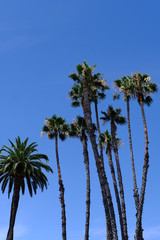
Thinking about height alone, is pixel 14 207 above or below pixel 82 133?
below

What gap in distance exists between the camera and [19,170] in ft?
142

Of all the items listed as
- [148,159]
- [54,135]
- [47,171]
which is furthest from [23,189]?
[148,159]

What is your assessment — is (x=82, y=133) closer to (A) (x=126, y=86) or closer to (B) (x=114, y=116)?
(B) (x=114, y=116)

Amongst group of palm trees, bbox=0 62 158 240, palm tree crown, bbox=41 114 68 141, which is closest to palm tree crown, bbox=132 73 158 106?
group of palm trees, bbox=0 62 158 240

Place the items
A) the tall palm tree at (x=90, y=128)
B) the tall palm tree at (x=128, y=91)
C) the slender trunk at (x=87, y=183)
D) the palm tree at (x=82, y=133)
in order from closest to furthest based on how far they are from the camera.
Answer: the tall palm tree at (x=90, y=128) < the tall palm tree at (x=128, y=91) < the slender trunk at (x=87, y=183) < the palm tree at (x=82, y=133)

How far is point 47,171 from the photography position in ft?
151

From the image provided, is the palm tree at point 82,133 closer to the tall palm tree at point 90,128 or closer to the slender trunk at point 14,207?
the tall palm tree at point 90,128

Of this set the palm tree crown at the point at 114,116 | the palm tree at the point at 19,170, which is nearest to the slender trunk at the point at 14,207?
the palm tree at the point at 19,170

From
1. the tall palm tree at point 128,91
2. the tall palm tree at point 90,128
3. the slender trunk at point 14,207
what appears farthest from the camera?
the tall palm tree at point 128,91

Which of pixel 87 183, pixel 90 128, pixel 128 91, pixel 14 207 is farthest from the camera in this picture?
pixel 87 183

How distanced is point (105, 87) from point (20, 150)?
12066mm

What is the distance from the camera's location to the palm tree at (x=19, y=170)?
42500 millimetres

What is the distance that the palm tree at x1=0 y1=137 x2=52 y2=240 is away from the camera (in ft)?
139

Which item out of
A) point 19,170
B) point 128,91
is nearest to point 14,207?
point 19,170
